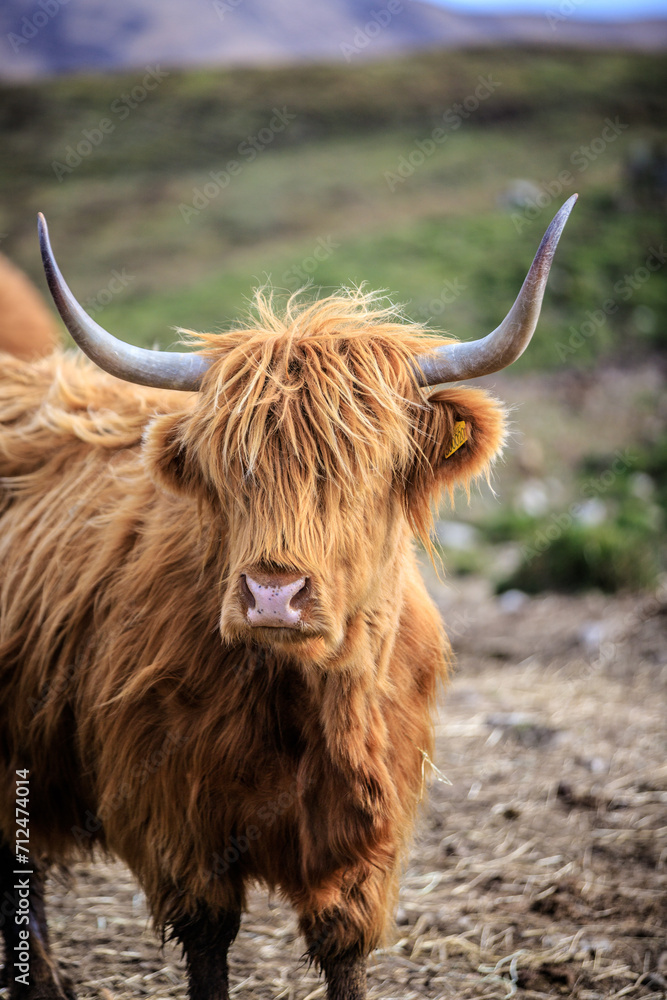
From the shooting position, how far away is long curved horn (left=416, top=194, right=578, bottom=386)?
1855mm

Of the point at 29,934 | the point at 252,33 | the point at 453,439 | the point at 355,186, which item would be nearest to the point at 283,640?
the point at 453,439

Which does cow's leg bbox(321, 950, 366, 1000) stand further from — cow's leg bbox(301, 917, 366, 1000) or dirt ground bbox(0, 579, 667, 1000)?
dirt ground bbox(0, 579, 667, 1000)

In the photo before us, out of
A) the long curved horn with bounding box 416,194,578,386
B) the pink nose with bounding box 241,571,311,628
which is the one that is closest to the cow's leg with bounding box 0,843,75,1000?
the pink nose with bounding box 241,571,311,628

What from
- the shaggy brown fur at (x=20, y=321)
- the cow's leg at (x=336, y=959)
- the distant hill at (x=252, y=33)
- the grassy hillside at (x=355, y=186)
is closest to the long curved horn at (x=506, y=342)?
the cow's leg at (x=336, y=959)

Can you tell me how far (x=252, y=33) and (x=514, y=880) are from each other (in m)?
29.8

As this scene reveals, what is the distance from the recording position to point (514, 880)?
3283 mm

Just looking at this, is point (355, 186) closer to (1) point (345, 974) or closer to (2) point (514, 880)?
(2) point (514, 880)

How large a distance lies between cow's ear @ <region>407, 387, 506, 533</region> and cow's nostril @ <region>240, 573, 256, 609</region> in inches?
24.0

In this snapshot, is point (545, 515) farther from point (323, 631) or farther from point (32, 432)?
point (323, 631)

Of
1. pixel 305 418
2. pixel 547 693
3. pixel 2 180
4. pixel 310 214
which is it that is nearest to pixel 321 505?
pixel 305 418

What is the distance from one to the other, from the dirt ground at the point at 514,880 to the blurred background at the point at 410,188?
1.81 m

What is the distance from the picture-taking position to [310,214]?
64.8 ft

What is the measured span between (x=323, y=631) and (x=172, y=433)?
756 millimetres

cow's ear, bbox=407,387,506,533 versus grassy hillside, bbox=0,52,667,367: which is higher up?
cow's ear, bbox=407,387,506,533
